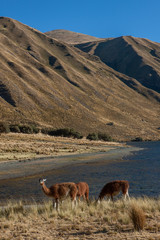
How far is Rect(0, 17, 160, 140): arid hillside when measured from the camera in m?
101

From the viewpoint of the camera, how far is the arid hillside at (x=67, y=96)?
333ft

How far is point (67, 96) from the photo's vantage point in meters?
126

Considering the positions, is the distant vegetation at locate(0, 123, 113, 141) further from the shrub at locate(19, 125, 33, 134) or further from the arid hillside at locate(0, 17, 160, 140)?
the arid hillside at locate(0, 17, 160, 140)

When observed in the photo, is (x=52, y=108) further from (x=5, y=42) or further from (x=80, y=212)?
(x=80, y=212)

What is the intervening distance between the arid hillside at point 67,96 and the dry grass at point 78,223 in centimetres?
7717

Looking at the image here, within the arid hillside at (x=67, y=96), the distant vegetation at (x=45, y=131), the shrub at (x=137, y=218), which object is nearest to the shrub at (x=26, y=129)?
the distant vegetation at (x=45, y=131)

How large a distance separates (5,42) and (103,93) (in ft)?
204

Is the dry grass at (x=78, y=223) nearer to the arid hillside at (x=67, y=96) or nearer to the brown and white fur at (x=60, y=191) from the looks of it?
the brown and white fur at (x=60, y=191)

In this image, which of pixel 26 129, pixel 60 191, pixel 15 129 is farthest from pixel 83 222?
pixel 26 129

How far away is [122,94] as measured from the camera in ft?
539

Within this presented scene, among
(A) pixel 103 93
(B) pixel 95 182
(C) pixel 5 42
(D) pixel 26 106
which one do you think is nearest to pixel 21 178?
(B) pixel 95 182

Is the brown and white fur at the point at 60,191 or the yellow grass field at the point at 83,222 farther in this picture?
the brown and white fur at the point at 60,191

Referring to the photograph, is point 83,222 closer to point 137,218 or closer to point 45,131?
point 137,218

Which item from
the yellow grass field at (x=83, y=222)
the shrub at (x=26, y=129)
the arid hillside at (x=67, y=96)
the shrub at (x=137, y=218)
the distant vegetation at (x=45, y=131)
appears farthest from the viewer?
the arid hillside at (x=67, y=96)
